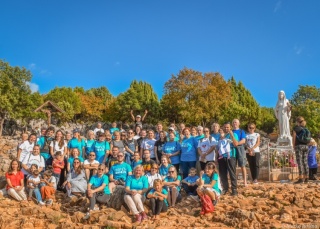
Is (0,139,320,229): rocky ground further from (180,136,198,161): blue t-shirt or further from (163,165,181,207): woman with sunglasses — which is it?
(180,136,198,161): blue t-shirt

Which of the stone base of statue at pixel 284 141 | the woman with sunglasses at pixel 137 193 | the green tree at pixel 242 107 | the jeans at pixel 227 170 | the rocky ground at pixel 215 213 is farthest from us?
the green tree at pixel 242 107

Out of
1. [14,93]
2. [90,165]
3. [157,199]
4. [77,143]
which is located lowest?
[157,199]

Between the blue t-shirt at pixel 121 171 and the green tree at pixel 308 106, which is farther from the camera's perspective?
the green tree at pixel 308 106

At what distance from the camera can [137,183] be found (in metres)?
6.91

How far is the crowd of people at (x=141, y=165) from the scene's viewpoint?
682 centimetres

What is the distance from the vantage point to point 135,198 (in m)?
6.59

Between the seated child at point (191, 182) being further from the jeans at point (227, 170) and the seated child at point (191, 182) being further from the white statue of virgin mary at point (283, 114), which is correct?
the white statue of virgin mary at point (283, 114)

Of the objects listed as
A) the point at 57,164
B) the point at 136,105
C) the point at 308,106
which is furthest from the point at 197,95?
the point at 57,164

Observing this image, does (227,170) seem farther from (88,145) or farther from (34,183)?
(34,183)

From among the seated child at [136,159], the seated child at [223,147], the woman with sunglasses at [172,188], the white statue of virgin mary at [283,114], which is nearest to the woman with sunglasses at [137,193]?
the woman with sunglasses at [172,188]

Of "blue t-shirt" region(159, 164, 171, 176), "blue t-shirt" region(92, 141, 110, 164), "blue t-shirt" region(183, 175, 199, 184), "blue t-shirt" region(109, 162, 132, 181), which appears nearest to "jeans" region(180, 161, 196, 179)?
"blue t-shirt" region(183, 175, 199, 184)

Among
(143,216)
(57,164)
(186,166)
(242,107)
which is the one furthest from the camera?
(242,107)

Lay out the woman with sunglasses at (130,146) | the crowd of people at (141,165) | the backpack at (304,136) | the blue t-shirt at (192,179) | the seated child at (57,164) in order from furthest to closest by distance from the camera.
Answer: the woman with sunglasses at (130,146) → the seated child at (57,164) → the backpack at (304,136) → the blue t-shirt at (192,179) → the crowd of people at (141,165)

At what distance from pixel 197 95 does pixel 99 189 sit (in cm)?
2685
